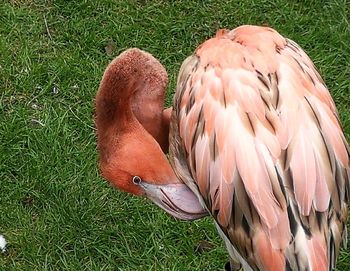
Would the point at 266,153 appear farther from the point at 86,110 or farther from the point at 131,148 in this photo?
the point at 86,110

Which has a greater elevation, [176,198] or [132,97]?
[132,97]

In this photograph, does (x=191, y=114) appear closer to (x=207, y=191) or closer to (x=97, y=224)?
(x=207, y=191)

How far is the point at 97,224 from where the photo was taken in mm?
3396

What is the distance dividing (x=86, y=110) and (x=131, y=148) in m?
1.18

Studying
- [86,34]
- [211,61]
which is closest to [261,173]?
[211,61]

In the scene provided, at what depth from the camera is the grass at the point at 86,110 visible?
11.0 ft

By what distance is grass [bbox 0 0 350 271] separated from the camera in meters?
3.34

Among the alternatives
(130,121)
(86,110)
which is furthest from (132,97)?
(86,110)

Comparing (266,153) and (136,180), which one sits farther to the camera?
(136,180)

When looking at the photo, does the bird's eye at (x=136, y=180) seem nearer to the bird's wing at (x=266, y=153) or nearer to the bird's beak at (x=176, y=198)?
the bird's beak at (x=176, y=198)

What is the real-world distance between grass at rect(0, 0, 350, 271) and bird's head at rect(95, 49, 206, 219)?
735 mm

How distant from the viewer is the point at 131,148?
8.57 ft

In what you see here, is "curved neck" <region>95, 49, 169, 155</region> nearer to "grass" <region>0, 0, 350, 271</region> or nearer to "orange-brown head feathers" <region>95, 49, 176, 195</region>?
"orange-brown head feathers" <region>95, 49, 176, 195</region>

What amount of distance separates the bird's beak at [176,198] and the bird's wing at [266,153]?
5cm
